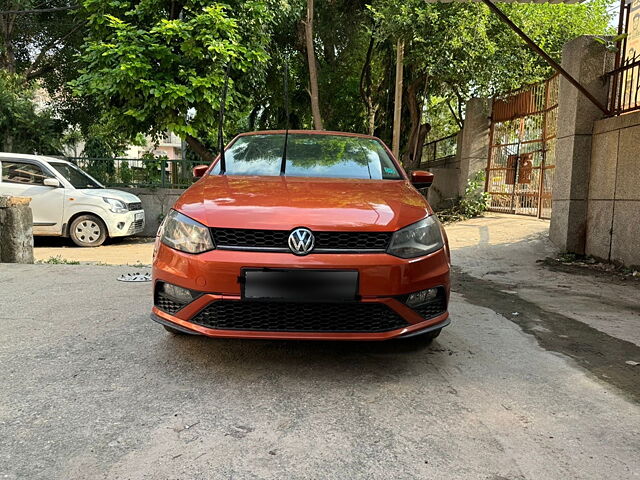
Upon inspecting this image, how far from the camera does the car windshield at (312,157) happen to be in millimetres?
3775

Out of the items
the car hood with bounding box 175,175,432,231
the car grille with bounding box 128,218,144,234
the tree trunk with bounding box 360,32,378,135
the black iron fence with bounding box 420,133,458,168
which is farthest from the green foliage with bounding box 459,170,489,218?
the car hood with bounding box 175,175,432,231

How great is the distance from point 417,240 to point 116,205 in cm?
880

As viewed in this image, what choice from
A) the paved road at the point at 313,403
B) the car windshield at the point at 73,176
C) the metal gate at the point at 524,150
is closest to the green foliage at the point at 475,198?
the metal gate at the point at 524,150

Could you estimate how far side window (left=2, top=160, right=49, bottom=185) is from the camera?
31.4 feet

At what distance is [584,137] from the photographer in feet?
23.2

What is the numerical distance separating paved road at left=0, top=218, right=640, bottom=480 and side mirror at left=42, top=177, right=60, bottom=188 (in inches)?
252

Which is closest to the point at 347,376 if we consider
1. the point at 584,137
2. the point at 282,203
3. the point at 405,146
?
the point at 282,203

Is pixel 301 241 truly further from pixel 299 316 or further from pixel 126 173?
pixel 126 173

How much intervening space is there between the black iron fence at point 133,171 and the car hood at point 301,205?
413 inches

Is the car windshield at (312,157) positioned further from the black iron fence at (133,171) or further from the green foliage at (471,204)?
the black iron fence at (133,171)

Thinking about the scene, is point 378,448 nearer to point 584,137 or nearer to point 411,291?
point 411,291

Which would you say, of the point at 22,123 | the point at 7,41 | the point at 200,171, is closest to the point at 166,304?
the point at 200,171

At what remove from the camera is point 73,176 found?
1043cm

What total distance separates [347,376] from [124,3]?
1067cm
